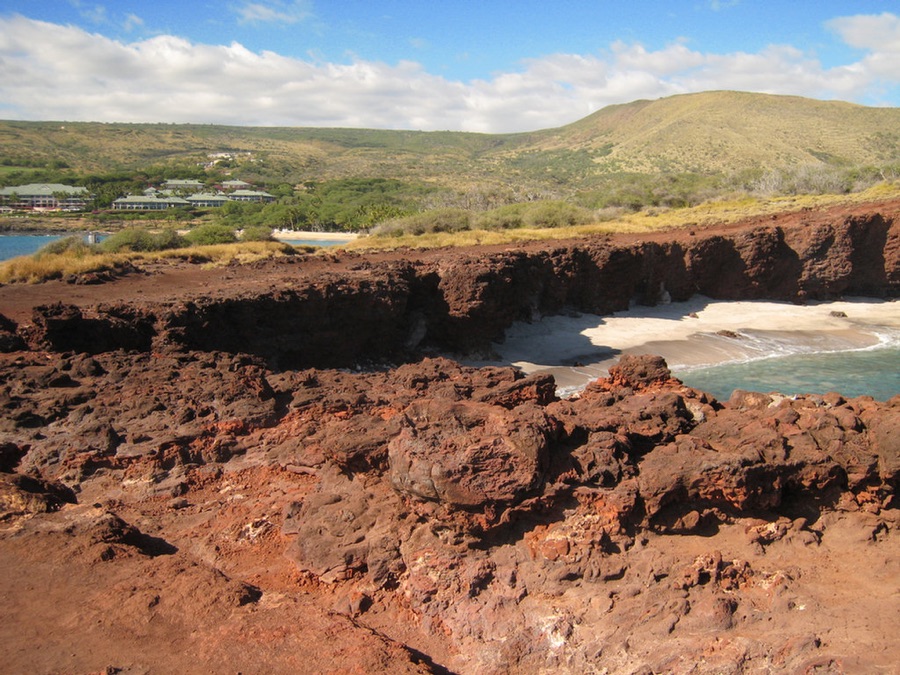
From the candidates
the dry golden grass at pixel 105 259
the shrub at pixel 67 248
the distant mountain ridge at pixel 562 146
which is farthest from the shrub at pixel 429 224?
the distant mountain ridge at pixel 562 146

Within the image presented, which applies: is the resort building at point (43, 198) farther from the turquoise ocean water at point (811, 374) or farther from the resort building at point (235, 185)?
the turquoise ocean water at point (811, 374)

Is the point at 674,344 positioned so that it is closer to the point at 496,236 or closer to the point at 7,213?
the point at 496,236

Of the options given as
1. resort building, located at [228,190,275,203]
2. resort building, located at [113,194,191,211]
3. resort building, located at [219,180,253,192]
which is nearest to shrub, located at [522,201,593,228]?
resort building, located at [113,194,191,211]

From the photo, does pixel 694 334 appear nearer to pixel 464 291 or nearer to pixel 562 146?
pixel 464 291

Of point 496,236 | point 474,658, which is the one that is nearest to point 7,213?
point 496,236

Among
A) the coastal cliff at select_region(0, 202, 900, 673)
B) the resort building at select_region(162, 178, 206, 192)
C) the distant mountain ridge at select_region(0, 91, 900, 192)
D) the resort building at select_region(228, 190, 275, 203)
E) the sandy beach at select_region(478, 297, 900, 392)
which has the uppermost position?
the distant mountain ridge at select_region(0, 91, 900, 192)

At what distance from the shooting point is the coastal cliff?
4887 millimetres

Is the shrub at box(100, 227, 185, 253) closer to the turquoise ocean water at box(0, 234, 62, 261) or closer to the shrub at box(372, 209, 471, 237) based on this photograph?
the shrub at box(372, 209, 471, 237)

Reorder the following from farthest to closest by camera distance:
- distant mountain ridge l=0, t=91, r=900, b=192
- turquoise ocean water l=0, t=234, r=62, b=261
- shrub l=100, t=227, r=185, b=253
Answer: distant mountain ridge l=0, t=91, r=900, b=192, turquoise ocean water l=0, t=234, r=62, b=261, shrub l=100, t=227, r=185, b=253

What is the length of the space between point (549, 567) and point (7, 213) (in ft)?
285

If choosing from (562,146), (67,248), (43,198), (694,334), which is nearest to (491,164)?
(562,146)

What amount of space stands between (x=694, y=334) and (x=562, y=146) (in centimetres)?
13187

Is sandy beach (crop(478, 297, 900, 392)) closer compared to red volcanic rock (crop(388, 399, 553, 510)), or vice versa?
red volcanic rock (crop(388, 399, 553, 510))

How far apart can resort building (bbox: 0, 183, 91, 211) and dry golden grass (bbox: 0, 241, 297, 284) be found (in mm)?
63910
